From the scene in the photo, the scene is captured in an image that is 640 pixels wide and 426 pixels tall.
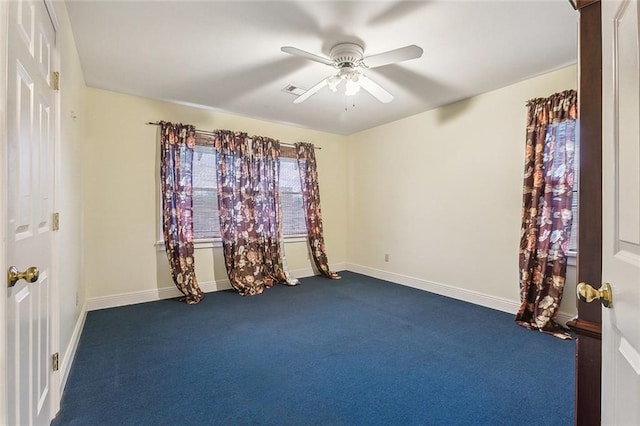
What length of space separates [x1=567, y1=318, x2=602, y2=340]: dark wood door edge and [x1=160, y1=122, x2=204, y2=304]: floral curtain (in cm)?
360

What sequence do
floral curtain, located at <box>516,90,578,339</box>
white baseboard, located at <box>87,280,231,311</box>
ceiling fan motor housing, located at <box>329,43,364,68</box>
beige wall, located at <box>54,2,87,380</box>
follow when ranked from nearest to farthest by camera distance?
beige wall, located at <box>54,2,87,380</box> → ceiling fan motor housing, located at <box>329,43,364,68</box> → floral curtain, located at <box>516,90,578,339</box> → white baseboard, located at <box>87,280,231,311</box>

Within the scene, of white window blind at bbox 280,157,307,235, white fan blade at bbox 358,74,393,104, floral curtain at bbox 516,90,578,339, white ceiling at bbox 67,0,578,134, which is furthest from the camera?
white window blind at bbox 280,157,307,235

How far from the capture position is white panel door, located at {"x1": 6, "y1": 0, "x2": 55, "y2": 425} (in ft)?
3.18

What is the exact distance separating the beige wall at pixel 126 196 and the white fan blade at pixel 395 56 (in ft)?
8.53

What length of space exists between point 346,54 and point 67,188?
2267mm

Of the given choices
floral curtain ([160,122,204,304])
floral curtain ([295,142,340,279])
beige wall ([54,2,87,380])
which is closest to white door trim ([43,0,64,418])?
beige wall ([54,2,87,380])

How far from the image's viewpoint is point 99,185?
347 cm

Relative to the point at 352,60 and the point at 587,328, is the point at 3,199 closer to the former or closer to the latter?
the point at 587,328

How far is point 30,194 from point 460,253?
3.89 meters

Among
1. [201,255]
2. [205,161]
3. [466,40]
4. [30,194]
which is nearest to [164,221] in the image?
[201,255]

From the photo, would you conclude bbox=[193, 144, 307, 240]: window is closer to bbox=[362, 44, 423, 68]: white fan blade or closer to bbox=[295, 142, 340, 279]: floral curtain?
bbox=[295, 142, 340, 279]: floral curtain

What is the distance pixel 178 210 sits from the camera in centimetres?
380

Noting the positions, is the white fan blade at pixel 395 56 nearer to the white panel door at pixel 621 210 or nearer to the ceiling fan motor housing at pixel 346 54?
the ceiling fan motor housing at pixel 346 54

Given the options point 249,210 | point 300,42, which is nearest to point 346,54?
point 300,42
